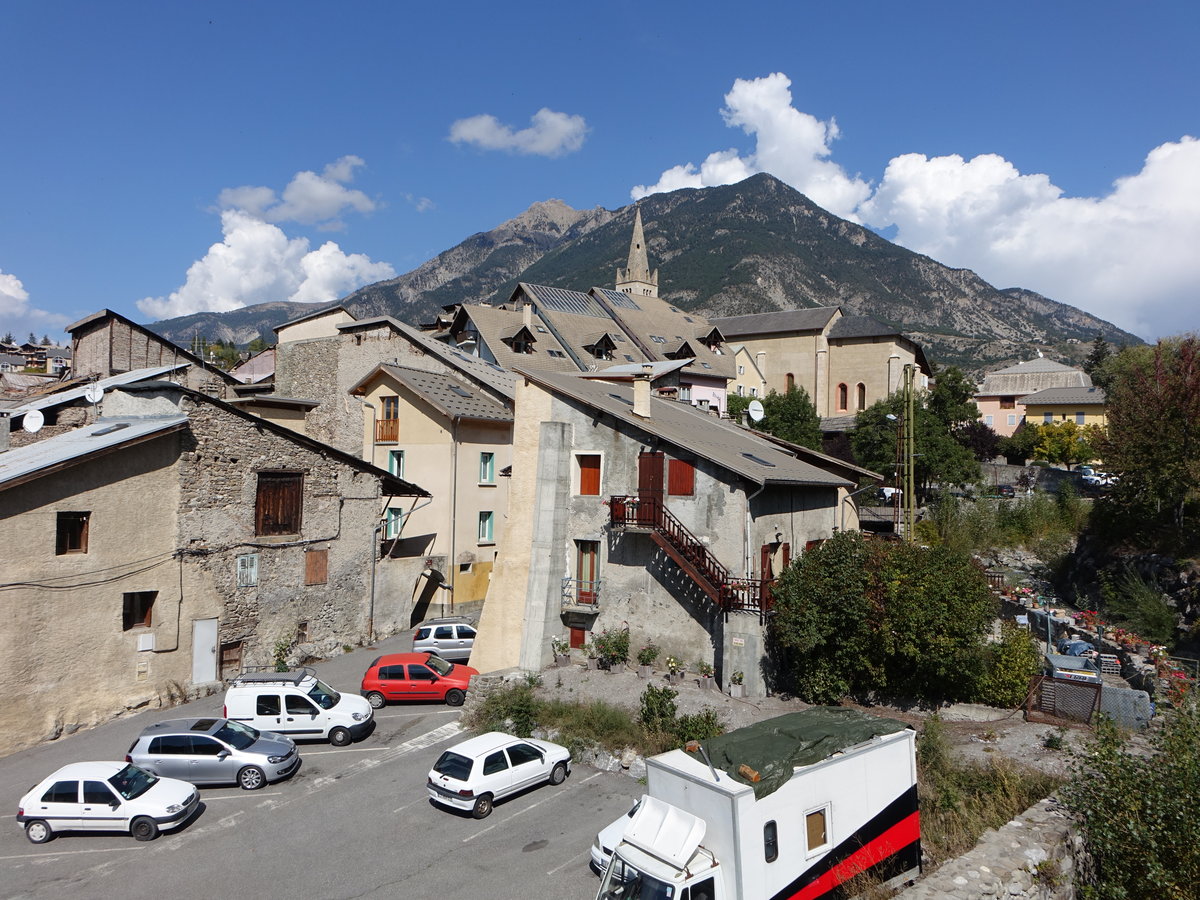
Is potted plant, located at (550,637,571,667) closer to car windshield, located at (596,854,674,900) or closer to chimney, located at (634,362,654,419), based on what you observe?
chimney, located at (634,362,654,419)

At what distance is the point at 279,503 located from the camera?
25797mm

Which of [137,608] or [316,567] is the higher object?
[316,567]

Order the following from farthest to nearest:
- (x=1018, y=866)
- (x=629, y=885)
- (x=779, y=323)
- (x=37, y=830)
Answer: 1. (x=779, y=323)
2. (x=37, y=830)
3. (x=1018, y=866)
4. (x=629, y=885)

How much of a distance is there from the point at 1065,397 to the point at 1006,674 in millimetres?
70961

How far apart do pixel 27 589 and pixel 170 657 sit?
4.48 metres

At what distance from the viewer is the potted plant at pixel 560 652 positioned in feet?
78.8

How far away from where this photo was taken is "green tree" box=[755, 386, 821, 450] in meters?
54.3

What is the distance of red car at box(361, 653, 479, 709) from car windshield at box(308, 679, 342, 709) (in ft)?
6.49

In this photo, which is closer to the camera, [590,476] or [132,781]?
[132,781]

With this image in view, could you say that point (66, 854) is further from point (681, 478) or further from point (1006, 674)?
point (1006, 674)

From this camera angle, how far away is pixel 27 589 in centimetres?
1962

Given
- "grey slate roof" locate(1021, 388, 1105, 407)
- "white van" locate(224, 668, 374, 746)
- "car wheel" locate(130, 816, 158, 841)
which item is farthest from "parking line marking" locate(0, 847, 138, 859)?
"grey slate roof" locate(1021, 388, 1105, 407)

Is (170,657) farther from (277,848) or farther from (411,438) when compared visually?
(411,438)

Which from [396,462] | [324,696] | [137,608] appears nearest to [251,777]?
[324,696]
